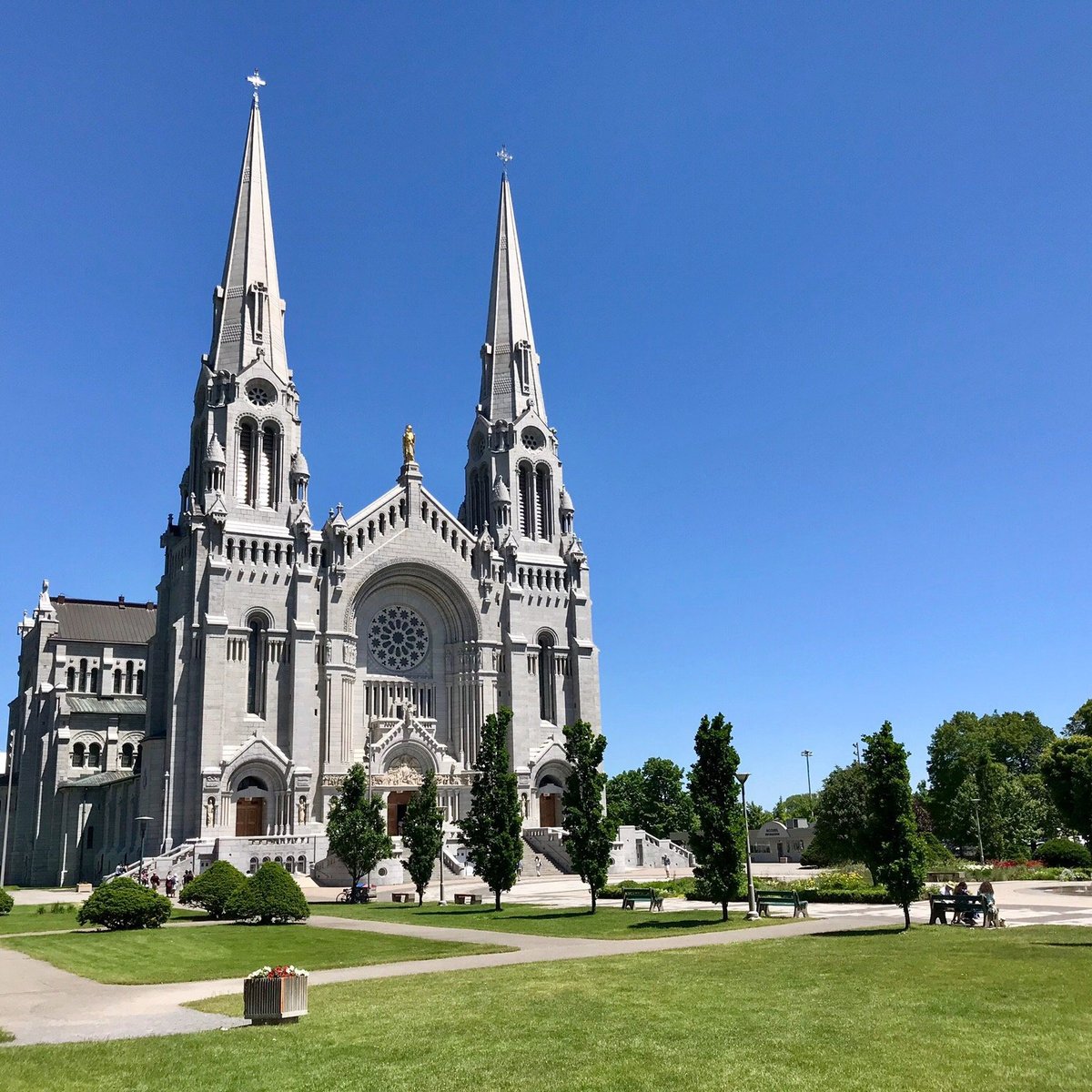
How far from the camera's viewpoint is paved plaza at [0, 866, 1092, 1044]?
16.9 meters

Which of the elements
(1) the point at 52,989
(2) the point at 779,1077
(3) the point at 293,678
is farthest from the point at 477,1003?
(3) the point at 293,678

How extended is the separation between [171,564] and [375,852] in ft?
103

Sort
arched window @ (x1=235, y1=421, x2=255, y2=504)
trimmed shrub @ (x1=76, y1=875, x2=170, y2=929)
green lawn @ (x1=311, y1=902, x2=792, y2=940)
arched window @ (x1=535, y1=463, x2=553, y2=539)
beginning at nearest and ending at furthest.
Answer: green lawn @ (x1=311, y1=902, x2=792, y2=940), trimmed shrub @ (x1=76, y1=875, x2=170, y2=929), arched window @ (x1=235, y1=421, x2=255, y2=504), arched window @ (x1=535, y1=463, x2=553, y2=539)

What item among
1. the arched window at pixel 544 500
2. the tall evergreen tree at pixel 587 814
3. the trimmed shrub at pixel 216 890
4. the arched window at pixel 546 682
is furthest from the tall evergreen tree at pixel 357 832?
the arched window at pixel 544 500

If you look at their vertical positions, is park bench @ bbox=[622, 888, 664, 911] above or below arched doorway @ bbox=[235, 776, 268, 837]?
below

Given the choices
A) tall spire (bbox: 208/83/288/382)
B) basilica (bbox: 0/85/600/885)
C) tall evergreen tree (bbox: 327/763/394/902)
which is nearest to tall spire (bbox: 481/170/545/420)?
basilica (bbox: 0/85/600/885)

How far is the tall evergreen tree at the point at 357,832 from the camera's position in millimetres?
46312

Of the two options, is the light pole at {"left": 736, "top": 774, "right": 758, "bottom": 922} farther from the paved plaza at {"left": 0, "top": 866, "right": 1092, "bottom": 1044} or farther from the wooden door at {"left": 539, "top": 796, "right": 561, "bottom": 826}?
the wooden door at {"left": 539, "top": 796, "right": 561, "bottom": 826}

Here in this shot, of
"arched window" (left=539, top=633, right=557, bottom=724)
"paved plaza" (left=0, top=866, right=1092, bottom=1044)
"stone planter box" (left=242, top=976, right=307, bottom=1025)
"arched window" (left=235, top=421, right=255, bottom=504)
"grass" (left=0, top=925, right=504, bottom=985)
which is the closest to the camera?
"stone planter box" (left=242, top=976, right=307, bottom=1025)

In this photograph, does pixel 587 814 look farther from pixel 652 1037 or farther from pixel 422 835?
pixel 652 1037

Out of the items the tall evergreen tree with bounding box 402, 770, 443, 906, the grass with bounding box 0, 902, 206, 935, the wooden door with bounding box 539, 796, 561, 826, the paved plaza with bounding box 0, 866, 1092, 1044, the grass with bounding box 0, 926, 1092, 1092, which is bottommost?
the grass with bounding box 0, 926, 1092, 1092

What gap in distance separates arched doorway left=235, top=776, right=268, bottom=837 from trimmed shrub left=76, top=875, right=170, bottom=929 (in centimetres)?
2901

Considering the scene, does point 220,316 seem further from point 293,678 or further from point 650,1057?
point 650,1057

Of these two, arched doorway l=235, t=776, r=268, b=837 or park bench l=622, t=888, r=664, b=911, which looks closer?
park bench l=622, t=888, r=664, b=911
